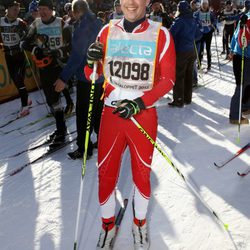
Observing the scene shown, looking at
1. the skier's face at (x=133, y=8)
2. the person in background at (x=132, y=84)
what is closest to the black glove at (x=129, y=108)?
the person in background at (x=132, y=84)

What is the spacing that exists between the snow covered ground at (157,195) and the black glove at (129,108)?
54.7 inches

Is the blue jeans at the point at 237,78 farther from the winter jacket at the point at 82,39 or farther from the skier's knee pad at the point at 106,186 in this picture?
the skier's knee pad at the point at 106,186

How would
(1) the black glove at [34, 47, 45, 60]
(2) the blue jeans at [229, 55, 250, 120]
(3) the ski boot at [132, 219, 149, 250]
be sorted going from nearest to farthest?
(3) the ski boot at [132, 219, 149, 250] → (1) the black glove at [34, 47, 45, 60] → (2) the blue jeans at [229, 55, 250, 120]

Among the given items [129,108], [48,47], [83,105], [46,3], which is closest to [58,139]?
[83,105]

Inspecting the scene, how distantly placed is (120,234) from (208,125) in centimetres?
354

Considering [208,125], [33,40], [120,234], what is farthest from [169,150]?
[33,40]

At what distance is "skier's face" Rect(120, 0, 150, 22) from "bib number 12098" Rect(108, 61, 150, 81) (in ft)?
1.17

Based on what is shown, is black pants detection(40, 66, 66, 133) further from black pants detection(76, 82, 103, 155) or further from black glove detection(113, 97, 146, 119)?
black glove detection(113, 97, 146, 119)

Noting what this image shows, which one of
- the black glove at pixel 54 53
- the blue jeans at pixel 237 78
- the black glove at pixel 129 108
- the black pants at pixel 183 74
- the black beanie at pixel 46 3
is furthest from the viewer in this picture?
the black pants at pixel 183 74

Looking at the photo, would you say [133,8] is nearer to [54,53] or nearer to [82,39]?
[82,39]

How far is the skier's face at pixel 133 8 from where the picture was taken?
2.40 metres

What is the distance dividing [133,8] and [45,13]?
2946 millimetres

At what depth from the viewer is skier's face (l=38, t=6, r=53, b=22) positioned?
4871 millimetres

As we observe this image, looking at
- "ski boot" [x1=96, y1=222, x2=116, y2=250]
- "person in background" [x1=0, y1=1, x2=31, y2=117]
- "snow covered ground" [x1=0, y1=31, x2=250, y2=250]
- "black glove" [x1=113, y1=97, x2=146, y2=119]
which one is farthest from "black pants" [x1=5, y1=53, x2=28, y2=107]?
"black glove" [x1=113, y1=97, x2=146, y2=119]
